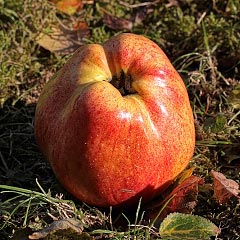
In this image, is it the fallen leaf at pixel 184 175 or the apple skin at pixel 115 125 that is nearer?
the apple skin at pixel 115 125

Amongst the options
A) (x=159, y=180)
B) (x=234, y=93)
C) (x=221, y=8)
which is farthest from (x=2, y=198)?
(x=221, y=8)

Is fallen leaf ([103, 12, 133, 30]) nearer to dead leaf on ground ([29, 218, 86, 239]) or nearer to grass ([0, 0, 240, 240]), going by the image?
grass ([0, 0, 240, 240])

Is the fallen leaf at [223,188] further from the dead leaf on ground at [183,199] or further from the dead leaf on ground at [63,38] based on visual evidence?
the dead leaf on ground at [63,38]

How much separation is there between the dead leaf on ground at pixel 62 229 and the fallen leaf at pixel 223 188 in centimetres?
53

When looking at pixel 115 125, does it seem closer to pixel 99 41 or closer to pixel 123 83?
pixel 123 83

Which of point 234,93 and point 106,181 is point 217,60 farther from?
point 106,181

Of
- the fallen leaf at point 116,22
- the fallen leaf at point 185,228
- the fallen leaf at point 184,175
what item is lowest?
the fallen leaf at point 185,228

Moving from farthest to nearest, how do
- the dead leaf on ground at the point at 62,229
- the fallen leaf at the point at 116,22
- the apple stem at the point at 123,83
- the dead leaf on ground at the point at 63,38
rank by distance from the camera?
1. the fallen leaf at the point at 116,22
2. the dead leaf on ground at the point at 63,38
3. the apple stem at the point at 123,83
4. the dead leaf on ground at the point at 62,229

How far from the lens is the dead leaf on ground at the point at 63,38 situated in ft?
10.8

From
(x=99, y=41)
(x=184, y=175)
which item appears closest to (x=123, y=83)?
(x=184, y=175)

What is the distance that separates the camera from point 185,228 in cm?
216

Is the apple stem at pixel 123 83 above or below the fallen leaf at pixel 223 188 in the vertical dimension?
above

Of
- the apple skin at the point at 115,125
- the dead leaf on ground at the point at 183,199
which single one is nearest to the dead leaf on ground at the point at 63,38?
the apple skin at the point at 115,125

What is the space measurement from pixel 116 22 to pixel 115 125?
4.70 ft
